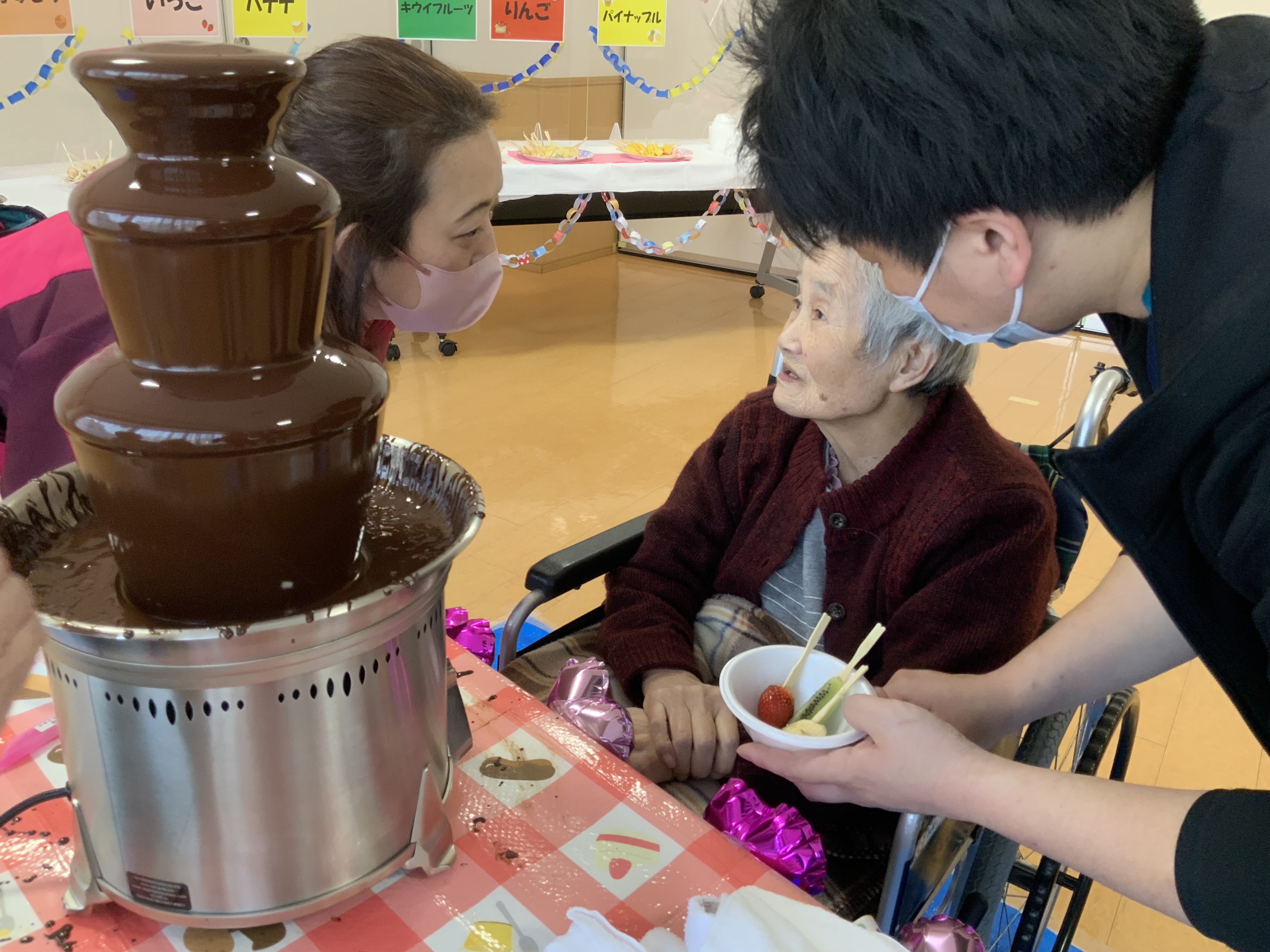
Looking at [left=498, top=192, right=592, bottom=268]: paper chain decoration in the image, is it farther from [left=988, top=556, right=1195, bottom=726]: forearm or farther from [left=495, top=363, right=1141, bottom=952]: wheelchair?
[left=988, top=556, right=1195, bottom=726]: forearm

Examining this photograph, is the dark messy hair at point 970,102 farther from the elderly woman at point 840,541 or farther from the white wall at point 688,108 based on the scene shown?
the white wall at point 688,108

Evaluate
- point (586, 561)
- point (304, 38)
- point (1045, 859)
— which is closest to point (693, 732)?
point (586, 561)

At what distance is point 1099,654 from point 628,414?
2904mm

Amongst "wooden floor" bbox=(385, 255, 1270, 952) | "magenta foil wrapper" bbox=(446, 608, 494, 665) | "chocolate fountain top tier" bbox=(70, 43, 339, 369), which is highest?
"chocolate fountain top tier" bbox=(70, 43, 339, 369)

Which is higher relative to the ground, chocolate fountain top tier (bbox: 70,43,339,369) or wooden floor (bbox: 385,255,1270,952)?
chocolate fountain top tier (bbox: 70,43,339,369)

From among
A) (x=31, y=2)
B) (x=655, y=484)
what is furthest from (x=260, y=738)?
(x=31, y=2)

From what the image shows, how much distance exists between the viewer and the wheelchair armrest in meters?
1.43

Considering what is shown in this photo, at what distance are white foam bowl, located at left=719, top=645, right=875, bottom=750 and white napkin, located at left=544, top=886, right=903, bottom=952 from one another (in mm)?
297

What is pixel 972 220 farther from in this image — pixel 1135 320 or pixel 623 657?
pixel 623 657

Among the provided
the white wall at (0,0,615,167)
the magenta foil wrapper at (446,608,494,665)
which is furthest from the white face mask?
the white wall at (0,0,615,167)

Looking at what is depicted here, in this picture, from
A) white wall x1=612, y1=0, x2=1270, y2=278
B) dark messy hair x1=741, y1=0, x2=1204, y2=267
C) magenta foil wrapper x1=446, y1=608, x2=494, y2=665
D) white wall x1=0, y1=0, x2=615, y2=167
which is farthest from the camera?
white wall x1=612, y1=0, x2=1270, y2=278

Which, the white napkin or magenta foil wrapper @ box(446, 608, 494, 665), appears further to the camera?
magenta foil wrapper @ box(446, 608, 494, 665)

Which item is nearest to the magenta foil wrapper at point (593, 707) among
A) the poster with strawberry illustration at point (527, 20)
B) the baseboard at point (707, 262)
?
the poster with strawberry illustration at point (527, 20)

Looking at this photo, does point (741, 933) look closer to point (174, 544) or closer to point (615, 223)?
point (174, 544)
